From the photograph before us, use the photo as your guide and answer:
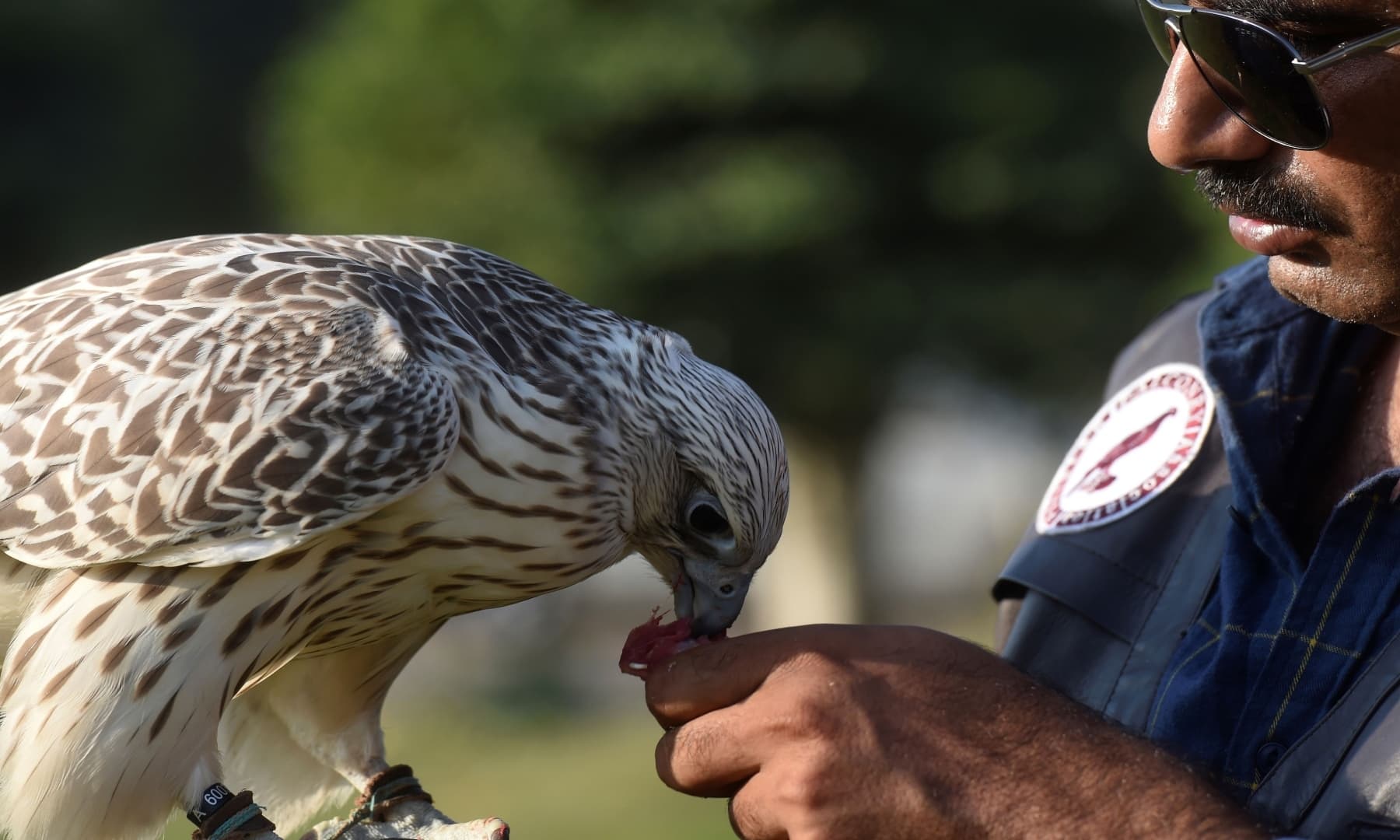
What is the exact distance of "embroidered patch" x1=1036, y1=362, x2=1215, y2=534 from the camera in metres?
2.79

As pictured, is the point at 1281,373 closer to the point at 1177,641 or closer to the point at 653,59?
the point at 1177,641

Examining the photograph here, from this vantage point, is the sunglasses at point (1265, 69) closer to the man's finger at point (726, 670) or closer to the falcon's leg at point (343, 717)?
the man's finger at point (726, 670)

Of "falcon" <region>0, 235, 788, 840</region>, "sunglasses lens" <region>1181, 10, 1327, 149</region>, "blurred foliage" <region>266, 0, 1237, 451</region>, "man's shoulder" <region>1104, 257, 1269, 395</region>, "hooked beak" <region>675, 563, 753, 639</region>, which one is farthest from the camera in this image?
"blurred foliage" <region>266, 0, 1237, 451</region>

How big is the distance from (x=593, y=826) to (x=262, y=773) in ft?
17.9

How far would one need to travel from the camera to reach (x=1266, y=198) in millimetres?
2248

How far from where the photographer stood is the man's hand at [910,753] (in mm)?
2006

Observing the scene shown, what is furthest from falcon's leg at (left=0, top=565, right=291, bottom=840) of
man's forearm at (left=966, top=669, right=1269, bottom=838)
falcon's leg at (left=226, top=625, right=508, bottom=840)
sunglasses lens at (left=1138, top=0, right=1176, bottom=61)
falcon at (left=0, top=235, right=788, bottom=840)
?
sunglasses lens at (left=1138, top=0, right=1176, bottom=61)

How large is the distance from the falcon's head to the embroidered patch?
0.59 metres

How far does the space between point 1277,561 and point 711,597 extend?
0.95 metres

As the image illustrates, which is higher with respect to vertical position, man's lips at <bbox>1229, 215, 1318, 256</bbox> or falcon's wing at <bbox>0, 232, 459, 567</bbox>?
man's lips at <bbox>1229, 215, 1318, 256</bbox>

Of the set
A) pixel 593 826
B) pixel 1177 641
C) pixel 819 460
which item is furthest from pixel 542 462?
pixel 819 460

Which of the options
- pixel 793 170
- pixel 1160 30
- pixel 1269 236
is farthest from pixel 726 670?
pixel 793 170

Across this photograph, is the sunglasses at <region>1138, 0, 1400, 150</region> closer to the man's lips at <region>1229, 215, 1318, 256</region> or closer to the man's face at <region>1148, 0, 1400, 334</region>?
the man's face at <region>1148, 0, 1400, 334</region>

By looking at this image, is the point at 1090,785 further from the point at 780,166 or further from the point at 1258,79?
the point at 780,166
